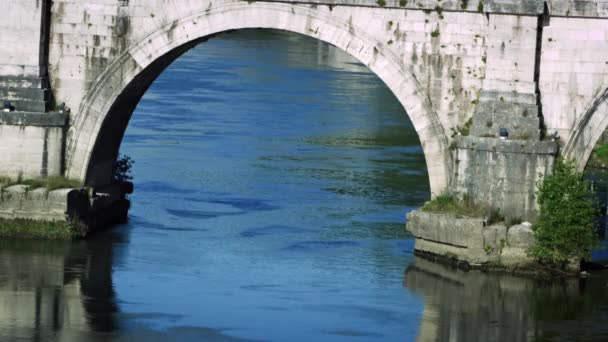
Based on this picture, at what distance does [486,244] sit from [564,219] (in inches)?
62.0

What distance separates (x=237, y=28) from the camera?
3014 centimetres

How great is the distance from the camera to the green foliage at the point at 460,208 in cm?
2944

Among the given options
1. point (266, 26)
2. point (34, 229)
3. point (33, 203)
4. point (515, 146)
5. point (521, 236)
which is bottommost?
point (34, 229)

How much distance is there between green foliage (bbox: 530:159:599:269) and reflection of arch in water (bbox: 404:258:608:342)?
2.19 ft

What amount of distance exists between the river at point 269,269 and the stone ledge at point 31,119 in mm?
2334

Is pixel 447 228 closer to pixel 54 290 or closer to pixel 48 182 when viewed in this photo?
pixel 54 290

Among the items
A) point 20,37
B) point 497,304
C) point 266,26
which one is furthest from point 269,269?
point 20,37

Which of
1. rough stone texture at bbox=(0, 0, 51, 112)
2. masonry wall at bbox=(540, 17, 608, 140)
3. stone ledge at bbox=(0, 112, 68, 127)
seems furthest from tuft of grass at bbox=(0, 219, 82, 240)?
masonry wall at bbox=(540, 17, 608, 140)

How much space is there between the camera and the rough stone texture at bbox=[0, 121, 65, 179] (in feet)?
101

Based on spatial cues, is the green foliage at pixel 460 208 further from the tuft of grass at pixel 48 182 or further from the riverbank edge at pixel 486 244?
the tuft of grass at pixel 48 182

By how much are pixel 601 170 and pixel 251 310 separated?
18365 mm

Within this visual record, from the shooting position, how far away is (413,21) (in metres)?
29.7

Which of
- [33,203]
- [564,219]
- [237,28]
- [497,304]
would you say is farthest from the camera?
[33,203]

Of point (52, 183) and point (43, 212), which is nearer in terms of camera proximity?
point (43, 212)
